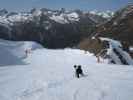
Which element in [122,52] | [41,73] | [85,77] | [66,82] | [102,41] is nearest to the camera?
[66,82]

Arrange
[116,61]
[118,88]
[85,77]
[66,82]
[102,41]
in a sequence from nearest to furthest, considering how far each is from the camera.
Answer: [118,88]
[66,82]
[85,77]
[116,61]
[102,41]

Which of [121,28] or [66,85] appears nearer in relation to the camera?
[66,85]

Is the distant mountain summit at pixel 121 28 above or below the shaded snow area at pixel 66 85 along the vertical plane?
above

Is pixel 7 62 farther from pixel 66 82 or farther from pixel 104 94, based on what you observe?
pixel 104 94

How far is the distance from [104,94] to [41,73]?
12034 mm

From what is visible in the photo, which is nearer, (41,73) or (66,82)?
(66,82)

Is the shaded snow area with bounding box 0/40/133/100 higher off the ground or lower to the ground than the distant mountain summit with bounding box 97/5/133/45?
lower

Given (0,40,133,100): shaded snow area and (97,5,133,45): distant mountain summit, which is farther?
(97,5,133,45): distant mountain summit

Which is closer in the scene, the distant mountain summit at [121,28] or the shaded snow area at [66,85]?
the shaded snow area at [66,85]

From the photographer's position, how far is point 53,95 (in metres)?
21.2

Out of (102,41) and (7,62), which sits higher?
(102,41)

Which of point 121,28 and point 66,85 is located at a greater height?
point 121,28

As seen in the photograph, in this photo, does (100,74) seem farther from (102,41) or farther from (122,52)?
(102,41)

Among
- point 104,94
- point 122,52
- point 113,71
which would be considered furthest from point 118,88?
point 122,52
